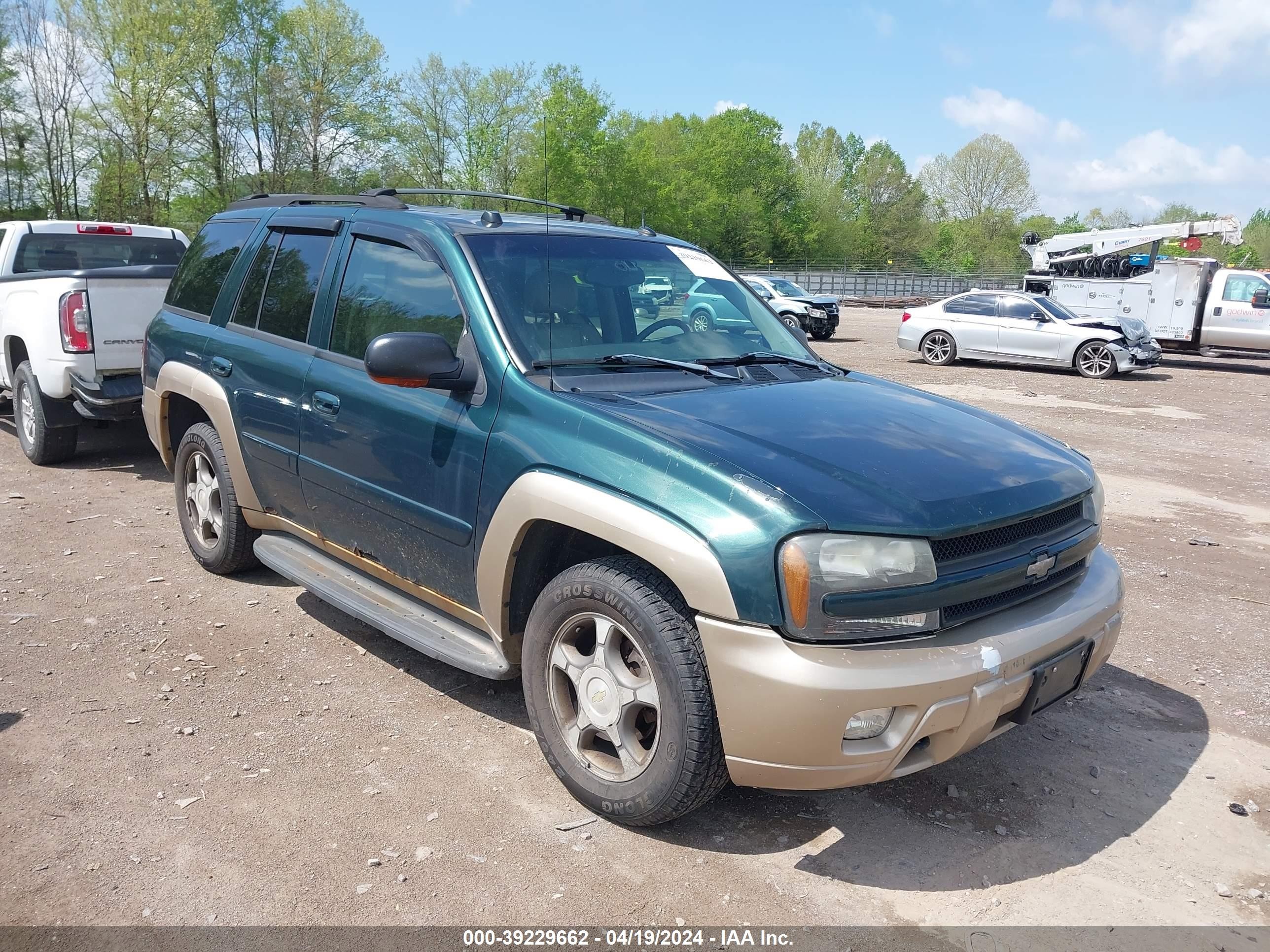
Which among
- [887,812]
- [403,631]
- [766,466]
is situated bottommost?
[887,812]

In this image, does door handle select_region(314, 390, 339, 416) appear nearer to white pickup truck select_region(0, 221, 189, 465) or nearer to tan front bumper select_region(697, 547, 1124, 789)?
tan front bumper select_region(697, 547, 1124, 789)

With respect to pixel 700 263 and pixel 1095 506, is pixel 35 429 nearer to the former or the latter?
pixel 700 263

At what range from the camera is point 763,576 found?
2633mm

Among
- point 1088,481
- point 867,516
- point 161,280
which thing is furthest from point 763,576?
point 161,280

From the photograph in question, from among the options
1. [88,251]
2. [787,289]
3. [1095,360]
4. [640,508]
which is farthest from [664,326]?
[787,289]

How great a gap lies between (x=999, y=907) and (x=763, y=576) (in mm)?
1219

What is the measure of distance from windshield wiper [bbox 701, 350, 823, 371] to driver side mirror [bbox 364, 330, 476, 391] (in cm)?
102

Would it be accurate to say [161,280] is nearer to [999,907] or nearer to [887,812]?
[887,812]

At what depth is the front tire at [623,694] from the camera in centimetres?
281

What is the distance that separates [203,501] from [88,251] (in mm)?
5282

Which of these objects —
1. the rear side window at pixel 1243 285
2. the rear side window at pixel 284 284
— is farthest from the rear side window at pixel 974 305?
the rear side window at pixel 284 284

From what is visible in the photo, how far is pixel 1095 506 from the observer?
3488mm

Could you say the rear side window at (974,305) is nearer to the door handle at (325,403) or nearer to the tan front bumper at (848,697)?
the door handle at (325,403)

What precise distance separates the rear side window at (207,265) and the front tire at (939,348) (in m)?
16.2
